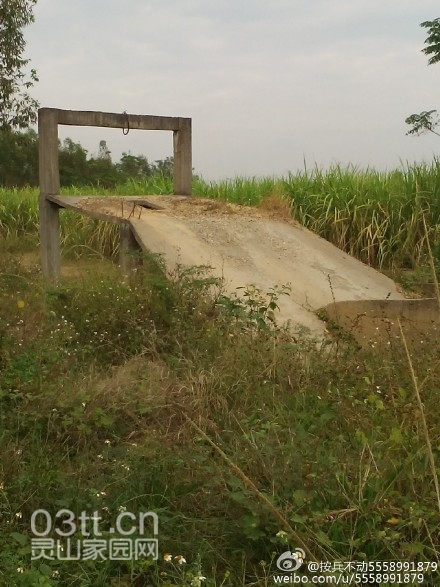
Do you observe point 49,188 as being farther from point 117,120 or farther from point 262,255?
point 262,255

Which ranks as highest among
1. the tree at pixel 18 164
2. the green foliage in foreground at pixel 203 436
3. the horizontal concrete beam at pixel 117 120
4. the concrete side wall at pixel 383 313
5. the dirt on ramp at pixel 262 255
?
the tree at pixel 18 164

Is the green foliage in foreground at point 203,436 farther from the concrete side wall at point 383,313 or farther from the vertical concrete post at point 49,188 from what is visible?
the vertical concrete post at point 49,188

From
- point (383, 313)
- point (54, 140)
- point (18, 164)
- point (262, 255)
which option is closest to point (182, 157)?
point (54, 140)

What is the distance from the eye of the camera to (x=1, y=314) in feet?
14.9

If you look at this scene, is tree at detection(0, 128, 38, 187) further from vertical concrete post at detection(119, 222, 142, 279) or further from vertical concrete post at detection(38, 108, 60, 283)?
vertical concrete post at detection(119, 222, 142, 279)

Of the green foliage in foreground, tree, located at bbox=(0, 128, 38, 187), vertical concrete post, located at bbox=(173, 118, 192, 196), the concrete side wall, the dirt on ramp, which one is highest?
tree, located at bbox=(0, 128, 38, 187)

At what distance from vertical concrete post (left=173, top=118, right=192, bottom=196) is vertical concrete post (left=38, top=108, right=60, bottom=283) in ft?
4.13

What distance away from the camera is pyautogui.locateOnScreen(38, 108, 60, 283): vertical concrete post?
6.07m

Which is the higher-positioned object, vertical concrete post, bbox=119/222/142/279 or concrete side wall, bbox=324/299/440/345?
vertical concrete post, bbox=119/222/142/279

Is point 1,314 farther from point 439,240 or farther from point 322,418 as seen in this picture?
point 439,240

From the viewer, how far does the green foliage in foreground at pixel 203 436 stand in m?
2.22

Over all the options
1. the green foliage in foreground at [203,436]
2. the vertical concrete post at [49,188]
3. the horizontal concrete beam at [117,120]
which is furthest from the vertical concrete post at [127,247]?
the horizontal concrete beam at [117,120]

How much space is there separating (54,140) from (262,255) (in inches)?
84.8

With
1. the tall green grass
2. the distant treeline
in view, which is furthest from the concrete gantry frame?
the distant treeline
